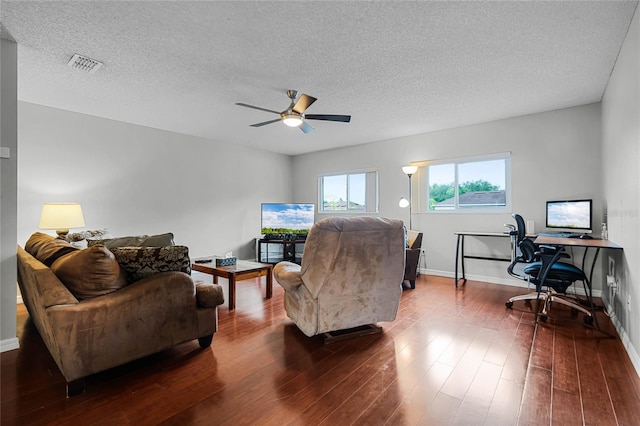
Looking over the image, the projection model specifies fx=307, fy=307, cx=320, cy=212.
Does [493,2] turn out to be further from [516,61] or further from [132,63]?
[132,63]

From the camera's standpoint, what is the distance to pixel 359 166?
20.0 ft

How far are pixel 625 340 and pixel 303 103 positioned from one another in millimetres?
3351

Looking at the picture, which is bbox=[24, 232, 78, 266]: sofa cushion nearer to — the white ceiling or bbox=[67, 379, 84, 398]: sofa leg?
bbox=[67, 379, 84, 398]: sofa leg

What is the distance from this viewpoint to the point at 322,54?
2604 mm

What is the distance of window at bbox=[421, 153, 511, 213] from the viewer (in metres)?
4.55

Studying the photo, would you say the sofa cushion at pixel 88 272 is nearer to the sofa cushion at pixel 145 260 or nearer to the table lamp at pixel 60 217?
the sofa cushion at pixel 145 260

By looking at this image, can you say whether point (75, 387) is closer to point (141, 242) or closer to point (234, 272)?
point (141, 242)

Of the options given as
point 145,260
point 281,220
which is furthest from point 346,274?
point 281,220

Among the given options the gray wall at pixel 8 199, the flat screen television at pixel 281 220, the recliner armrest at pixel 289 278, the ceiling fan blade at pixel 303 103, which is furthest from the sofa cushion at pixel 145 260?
the flat screen television at pixel 281 220

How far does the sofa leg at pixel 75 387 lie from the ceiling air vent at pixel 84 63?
2555mm

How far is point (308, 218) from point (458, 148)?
116 inches

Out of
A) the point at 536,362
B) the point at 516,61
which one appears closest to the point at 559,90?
the point at 516,61

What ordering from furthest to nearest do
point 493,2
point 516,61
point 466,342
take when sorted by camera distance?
point 516,61 → point 466,342 → point 493,2

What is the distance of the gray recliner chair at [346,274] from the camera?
2.31 meters
